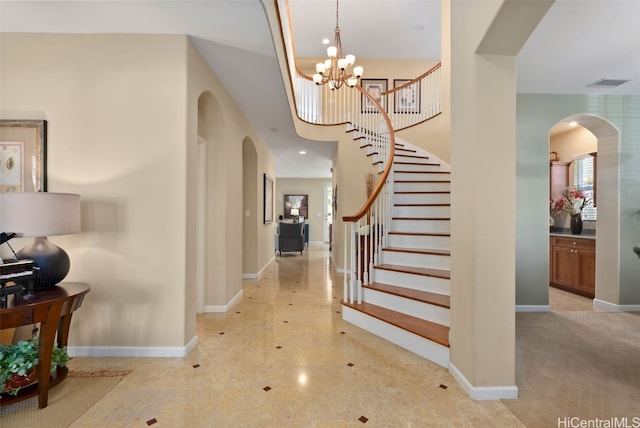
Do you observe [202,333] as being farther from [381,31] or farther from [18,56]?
[381,31]

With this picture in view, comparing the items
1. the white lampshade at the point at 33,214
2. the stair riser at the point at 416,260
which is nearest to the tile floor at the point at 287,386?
the stair riser at the point at 416,260

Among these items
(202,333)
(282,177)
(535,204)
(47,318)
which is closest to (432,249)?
(535,204)

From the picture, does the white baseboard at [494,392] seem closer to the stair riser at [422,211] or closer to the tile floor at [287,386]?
the tile floor at [287,386]

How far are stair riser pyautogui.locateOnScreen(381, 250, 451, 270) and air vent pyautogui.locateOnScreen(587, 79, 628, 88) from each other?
2.92 metres

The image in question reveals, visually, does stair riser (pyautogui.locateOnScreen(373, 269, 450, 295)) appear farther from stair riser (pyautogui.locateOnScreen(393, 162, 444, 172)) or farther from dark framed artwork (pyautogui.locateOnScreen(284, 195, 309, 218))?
dark framed artwork (pyautogui.locateOnScreen(284, 195, 309, 218))

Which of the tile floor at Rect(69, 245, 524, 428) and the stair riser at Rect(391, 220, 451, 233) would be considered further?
the stair riser at Rect(391, 220, 451, 233)

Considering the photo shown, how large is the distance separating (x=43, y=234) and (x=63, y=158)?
A: 37.3 inches

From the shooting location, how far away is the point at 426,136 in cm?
609

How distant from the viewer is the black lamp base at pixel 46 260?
209 cm

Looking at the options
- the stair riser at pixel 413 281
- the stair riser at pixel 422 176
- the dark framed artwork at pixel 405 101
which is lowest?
the stair riser at pixel 413 281

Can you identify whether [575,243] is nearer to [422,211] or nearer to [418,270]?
Answer: [422,211]

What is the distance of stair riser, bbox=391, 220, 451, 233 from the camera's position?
385cm

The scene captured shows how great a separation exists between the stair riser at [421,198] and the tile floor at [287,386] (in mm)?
2165
